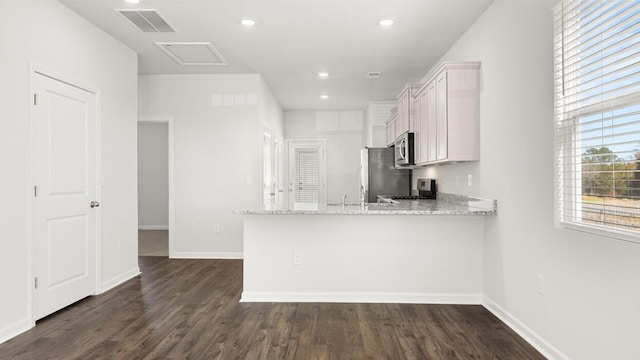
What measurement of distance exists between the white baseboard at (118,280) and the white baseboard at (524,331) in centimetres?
367

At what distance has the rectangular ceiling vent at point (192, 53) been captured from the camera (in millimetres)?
4352

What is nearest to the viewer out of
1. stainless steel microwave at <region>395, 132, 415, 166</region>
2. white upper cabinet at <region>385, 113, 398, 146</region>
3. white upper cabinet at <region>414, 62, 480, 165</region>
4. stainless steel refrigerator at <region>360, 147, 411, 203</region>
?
white upper cabinet at <region>414, 62, 480, 165</region>

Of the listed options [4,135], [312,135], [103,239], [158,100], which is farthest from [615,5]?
[312,135]

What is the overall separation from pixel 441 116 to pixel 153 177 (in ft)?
24.3

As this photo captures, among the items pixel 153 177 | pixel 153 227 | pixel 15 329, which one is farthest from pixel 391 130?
pixel 153 227

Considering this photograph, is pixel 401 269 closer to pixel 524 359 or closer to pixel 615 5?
pixel 524 359

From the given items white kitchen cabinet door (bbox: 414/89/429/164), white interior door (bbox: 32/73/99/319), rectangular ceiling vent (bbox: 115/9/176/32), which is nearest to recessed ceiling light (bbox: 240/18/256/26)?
rectangular ceiling vent (bbox: 115/9/176/32)

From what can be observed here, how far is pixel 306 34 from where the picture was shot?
3984 millimetres

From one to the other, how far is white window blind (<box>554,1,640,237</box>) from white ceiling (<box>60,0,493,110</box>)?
Result: 1378mm

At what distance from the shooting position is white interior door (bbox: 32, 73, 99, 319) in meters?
3.10

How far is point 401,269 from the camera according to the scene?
350 centimetres

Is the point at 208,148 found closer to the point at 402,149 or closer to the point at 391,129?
the point at 402,149

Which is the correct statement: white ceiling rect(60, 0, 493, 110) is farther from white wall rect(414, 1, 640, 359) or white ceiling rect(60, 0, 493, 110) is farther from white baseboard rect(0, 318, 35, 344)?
white baseboard rect(0, 318, 35, 344)

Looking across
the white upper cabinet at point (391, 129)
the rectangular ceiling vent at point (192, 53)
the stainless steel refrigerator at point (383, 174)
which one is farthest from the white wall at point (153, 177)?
the white upper cabinet at point (391, 129)
